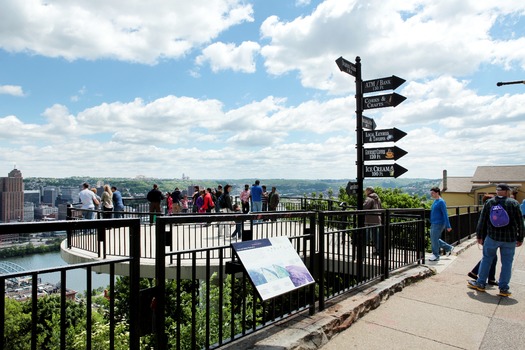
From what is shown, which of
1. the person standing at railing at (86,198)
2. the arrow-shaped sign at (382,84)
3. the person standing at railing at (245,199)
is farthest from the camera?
the person standing at railing at (245,199)

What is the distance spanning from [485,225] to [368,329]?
3.18 m

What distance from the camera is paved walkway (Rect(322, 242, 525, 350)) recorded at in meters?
3.91

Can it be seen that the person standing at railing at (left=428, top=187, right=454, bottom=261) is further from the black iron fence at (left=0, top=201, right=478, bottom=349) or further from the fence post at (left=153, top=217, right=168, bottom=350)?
the fence post at (left=153, top=217, right=168, bottom=350)

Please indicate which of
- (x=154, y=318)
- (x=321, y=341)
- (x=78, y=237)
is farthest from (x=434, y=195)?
(x=78, y=237)

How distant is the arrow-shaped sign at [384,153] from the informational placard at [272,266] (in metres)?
4.58

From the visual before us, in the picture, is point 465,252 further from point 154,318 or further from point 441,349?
point 154,318

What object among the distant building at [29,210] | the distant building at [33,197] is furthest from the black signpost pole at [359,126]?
the distant building at [33,197]

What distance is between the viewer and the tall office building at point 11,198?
156ft

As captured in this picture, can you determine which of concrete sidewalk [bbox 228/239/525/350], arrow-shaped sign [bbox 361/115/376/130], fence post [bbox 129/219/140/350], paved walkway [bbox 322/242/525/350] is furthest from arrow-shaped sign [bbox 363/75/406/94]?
fence post [bbox 129/219/140/350]

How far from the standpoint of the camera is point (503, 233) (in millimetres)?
5730

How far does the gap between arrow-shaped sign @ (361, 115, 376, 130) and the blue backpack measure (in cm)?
304

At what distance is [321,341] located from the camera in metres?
3.75

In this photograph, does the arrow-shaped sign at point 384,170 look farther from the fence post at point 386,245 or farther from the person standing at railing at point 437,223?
the person standing at railing at point 437,223

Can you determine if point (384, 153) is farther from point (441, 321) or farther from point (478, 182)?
point (478, 182)
